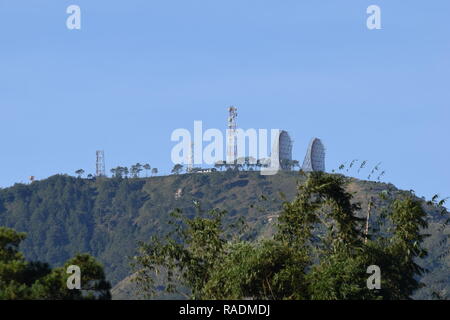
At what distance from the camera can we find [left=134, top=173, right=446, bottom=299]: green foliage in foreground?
5869cm

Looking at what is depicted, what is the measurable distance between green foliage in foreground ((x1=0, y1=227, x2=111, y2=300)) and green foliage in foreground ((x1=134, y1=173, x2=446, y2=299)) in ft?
17.3

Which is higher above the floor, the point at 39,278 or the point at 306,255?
the point at 306,255

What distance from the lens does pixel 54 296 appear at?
57.7 m

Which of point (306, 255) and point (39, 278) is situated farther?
point (306, 255)

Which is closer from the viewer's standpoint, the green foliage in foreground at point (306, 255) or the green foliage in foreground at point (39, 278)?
the green foliage in foreground at point (39, 278)

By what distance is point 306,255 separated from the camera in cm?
6488

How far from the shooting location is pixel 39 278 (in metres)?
60.6

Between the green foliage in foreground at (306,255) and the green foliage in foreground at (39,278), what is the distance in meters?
5.28

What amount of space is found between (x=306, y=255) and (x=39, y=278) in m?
15.8

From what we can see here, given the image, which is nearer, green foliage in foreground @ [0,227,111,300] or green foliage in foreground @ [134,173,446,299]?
green foliage in foreground @ [0,227,111,300]

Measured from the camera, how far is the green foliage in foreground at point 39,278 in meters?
56.8
